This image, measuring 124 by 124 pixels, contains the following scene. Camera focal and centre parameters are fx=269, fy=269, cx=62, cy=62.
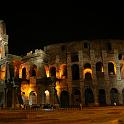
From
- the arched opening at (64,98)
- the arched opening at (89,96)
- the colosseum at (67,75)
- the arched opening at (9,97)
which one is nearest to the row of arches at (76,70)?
the colosseum at (67,75)

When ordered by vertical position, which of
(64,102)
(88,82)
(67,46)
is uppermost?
(67,46)

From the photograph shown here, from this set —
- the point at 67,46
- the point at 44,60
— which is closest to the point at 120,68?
the point at 67,46

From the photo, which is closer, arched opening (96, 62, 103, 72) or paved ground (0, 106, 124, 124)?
paved ground (0, 106, 124, 124)

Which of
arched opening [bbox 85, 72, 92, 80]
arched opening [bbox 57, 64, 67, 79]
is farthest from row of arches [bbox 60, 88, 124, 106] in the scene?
arched opening [bbox 57, 64, 67, 79]

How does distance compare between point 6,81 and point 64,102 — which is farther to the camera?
point 64,102

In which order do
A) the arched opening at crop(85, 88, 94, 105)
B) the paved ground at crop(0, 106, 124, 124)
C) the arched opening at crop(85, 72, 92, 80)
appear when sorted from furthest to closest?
the arched opening at crop(85, 72, 92, 80) < the arched opening at crop(85, 88, 94, 105) < the paved ground at crop(0, 106, 124, 124)

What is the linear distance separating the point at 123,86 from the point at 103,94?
11.8 feet

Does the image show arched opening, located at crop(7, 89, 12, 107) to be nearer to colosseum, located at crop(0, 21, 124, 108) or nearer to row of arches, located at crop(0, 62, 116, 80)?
colosseum, located at crop(0, 21, 124, 108)

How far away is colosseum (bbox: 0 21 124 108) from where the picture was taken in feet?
146

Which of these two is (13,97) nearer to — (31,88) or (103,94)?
(31,88)

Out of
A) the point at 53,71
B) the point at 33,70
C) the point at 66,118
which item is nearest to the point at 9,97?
the point at 33,70

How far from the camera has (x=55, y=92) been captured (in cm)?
4472

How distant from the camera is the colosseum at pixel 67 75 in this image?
146ft

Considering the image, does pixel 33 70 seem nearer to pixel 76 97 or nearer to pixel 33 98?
pixel 33 98
